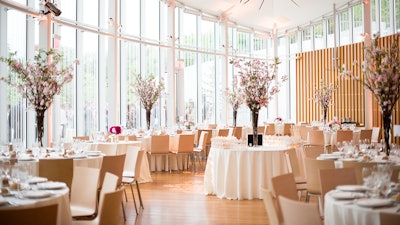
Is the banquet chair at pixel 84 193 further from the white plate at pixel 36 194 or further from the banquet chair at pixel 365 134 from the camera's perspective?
the banquet chair at pixel 365 134

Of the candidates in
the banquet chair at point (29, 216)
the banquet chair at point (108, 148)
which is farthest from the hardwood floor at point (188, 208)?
the banquet chair at point (29, 216)

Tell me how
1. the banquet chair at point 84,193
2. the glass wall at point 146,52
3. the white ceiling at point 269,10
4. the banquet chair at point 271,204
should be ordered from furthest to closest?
the white ceiling at point 269,10 → the glass wall at point 146,52 → the banquet chair at point 84,193 → the banquet chair at point 271,204

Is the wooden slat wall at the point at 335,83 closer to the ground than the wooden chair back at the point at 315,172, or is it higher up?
higher up

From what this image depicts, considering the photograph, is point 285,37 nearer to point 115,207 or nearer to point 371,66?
point 371,66

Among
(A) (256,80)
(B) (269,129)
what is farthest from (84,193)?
(B) (269,129)

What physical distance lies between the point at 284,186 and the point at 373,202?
97cm

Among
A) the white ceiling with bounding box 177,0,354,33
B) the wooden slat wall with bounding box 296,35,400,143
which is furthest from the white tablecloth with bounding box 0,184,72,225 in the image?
the white ceiling with bounding box 177,0,354,33

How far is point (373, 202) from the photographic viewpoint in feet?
10.8

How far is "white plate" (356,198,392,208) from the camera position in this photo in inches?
127

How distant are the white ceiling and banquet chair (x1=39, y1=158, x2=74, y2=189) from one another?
432 inches

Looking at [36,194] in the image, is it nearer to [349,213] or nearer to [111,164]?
[111,164]

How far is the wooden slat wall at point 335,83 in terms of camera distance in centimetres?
1600

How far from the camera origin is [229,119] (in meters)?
17.8

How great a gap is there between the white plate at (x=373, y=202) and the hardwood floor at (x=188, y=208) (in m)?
2.73
